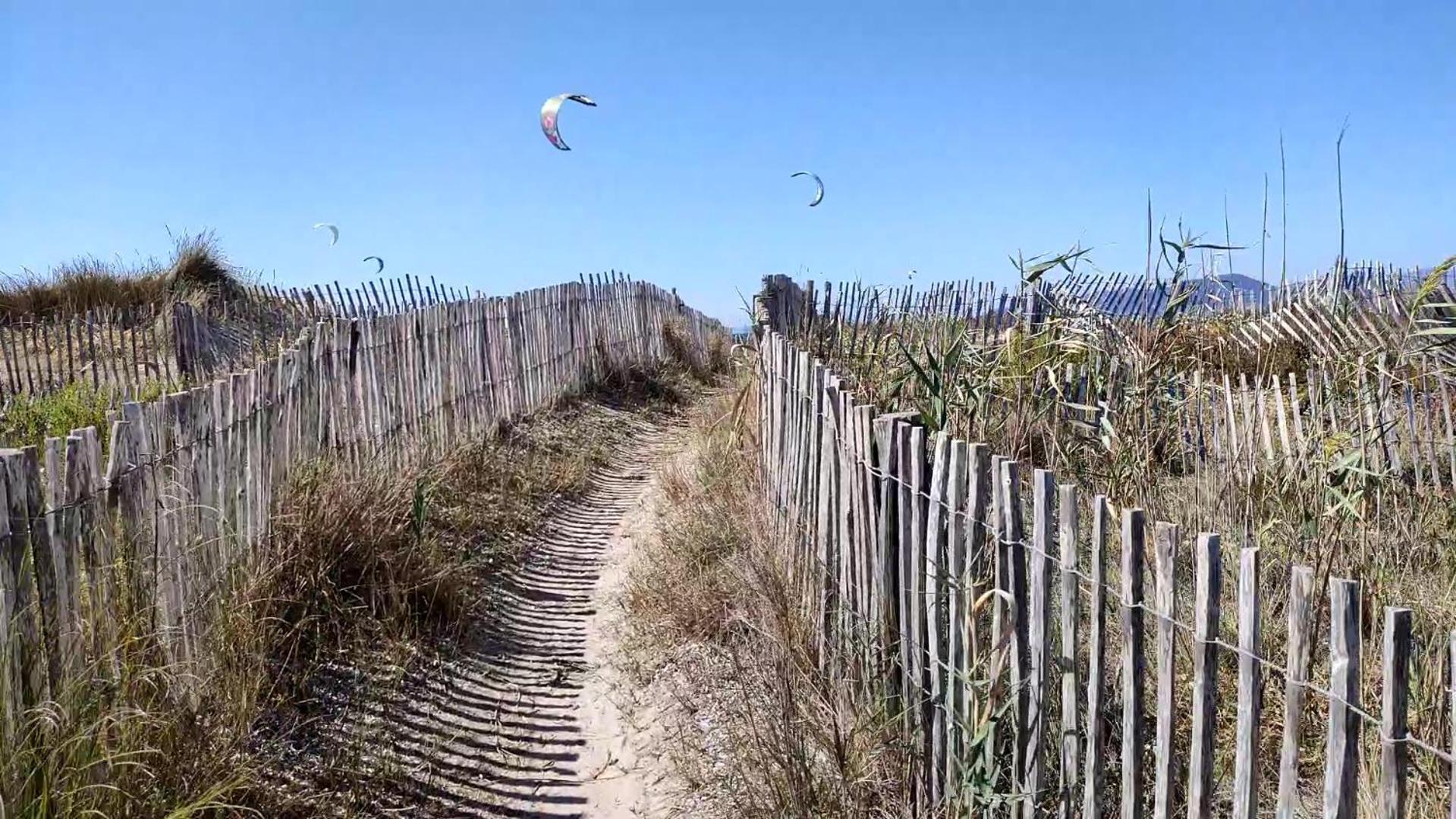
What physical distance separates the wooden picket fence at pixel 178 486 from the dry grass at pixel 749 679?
162 cm

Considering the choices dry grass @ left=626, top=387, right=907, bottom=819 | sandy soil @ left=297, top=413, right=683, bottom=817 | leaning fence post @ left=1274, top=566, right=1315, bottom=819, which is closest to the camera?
leaning fence post @ left=1274, top=566, right=1315, bottom=819

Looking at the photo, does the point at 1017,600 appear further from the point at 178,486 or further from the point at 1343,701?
the point at 178,486

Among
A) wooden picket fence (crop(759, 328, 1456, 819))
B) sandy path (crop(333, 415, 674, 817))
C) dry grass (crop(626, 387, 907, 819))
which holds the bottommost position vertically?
sandy path (crop(333, 415, 674, 817))

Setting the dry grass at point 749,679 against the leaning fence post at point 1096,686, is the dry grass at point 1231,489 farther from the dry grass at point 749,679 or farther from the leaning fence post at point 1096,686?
the dry grass at point 749,679

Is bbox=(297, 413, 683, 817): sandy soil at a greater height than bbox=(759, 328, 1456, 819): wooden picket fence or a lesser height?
lesser

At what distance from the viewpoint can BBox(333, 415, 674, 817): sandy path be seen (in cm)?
336

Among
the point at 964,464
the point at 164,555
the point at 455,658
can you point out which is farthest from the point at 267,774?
the point at 964,464

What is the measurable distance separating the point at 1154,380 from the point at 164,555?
4.35 meters

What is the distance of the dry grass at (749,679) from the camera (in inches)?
111

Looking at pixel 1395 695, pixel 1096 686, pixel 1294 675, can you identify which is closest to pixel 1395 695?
pixel 1395 695

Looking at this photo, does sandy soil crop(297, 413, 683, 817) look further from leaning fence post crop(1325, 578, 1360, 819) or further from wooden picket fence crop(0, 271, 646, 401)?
wooden picket fence crop(0, 271, 646, 401)

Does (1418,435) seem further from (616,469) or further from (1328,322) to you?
(616,469)

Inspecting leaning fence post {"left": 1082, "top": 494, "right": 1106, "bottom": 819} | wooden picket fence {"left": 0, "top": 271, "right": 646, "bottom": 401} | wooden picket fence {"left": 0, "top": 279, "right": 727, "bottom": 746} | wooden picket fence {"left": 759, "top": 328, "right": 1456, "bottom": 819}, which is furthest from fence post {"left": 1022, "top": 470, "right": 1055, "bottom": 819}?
wooden picket fence {"left": 0, "top": 271, "right": 646, "bottom": 401}

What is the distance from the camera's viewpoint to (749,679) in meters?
3.65
